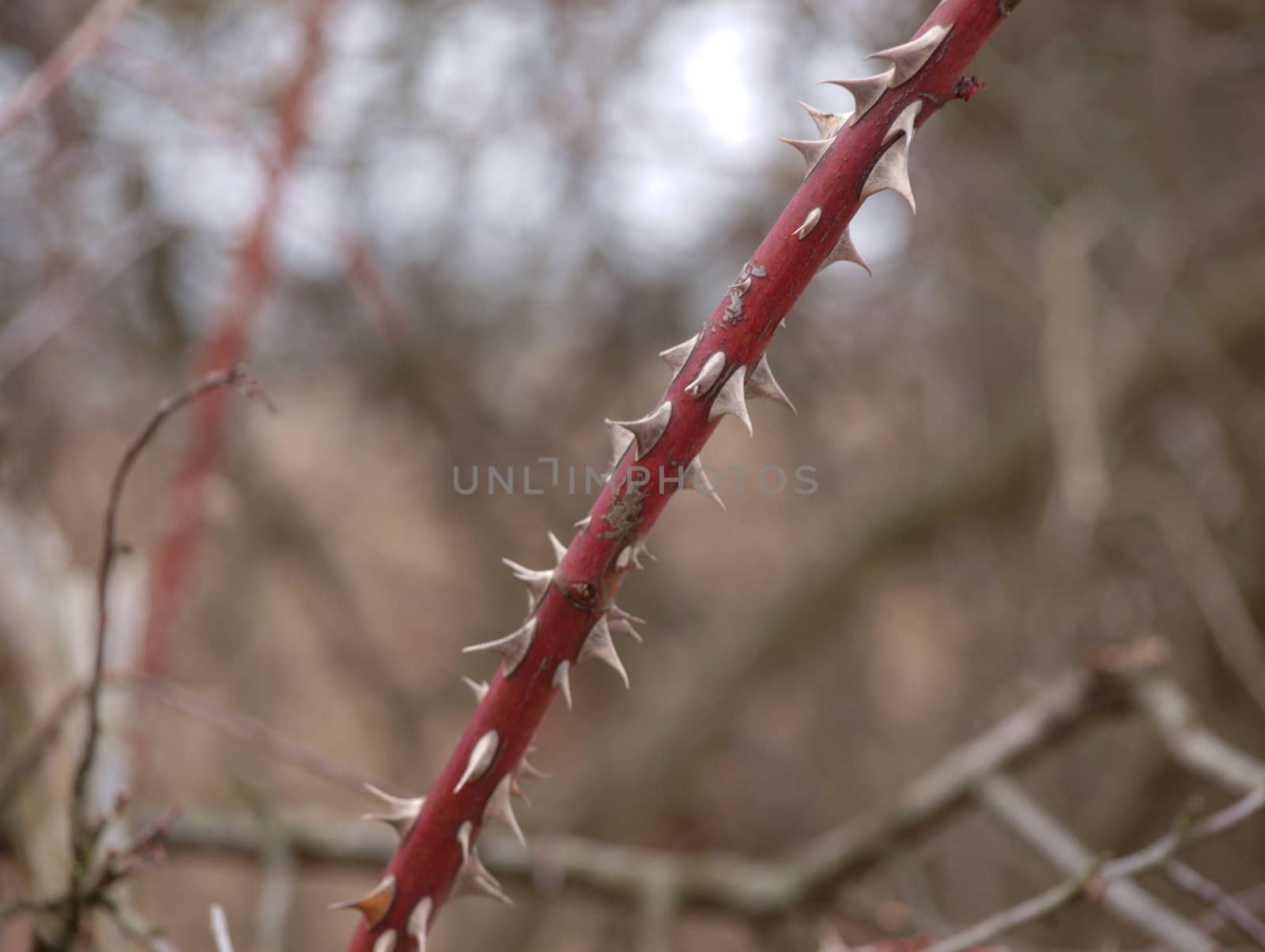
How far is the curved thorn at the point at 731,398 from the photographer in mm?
503

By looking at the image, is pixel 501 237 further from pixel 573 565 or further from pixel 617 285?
pixel 573 565

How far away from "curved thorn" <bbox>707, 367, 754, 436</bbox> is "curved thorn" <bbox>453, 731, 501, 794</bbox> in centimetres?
21

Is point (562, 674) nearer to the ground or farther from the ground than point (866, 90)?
nearer to the ground

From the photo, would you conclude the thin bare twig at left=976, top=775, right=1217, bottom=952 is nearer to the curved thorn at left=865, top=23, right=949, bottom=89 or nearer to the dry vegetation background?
the dry vegetation background

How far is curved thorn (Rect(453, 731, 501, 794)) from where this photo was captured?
55 centimetres

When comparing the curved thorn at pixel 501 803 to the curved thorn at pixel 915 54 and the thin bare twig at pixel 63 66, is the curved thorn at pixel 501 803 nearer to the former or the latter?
the curved thorn at pixel 915 54

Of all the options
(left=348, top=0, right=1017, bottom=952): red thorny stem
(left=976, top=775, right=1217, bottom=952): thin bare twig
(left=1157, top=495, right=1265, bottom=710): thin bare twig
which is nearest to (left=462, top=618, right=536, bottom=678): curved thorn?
(left=348, top=0, right=1017, bottom=952): red thorny stem

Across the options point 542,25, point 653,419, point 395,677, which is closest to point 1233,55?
point 542,25

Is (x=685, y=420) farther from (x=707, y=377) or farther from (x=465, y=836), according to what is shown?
(x=465, y=836)

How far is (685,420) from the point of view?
514mm

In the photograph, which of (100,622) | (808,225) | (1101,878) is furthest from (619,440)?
(1101,878)

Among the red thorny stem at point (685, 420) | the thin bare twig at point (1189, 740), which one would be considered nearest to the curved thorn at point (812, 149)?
the red thorny stem at point (685, 420)

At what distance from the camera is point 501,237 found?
3.12 m

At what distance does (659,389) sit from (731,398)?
3077mm
